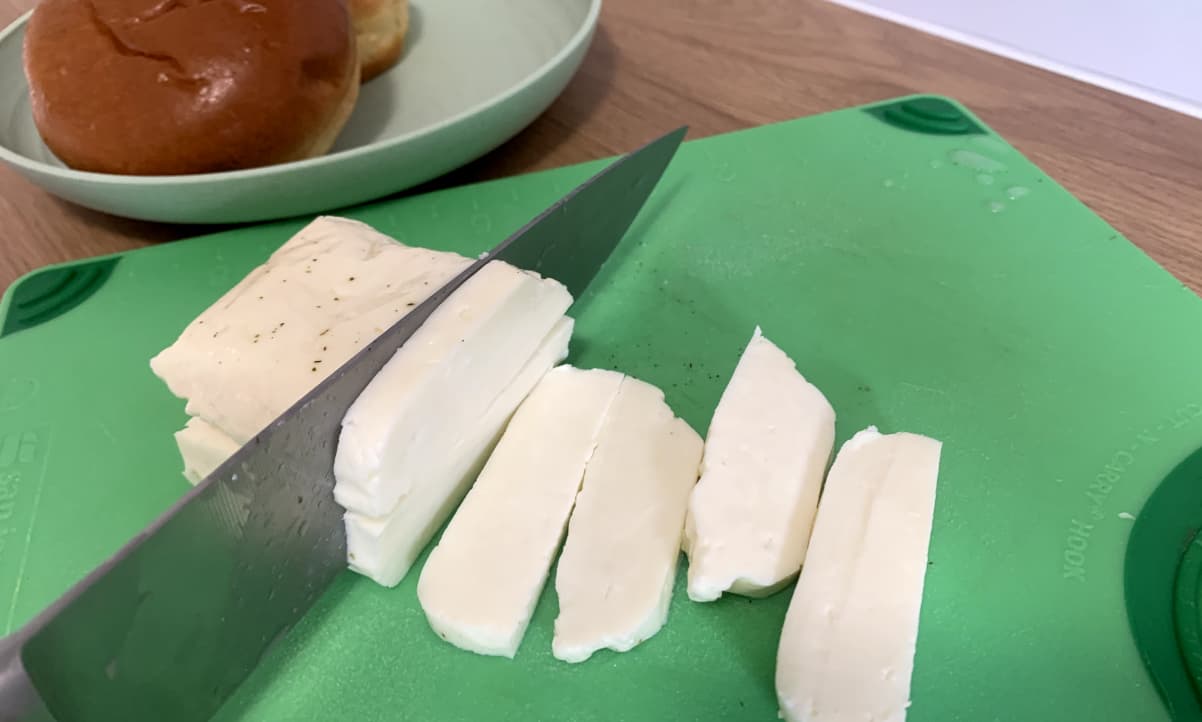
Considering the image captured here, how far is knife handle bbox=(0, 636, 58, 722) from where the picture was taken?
637 millimetres

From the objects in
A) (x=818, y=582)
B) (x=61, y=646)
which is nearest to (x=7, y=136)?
(x=61, y=646)

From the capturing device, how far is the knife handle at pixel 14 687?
25.1 inches

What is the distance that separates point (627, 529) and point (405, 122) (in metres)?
1.06

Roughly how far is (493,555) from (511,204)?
0.75 m

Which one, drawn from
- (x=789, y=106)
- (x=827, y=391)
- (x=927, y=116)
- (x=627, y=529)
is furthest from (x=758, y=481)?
(x=789, y=106)

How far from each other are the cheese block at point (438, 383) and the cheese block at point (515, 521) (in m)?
0.06

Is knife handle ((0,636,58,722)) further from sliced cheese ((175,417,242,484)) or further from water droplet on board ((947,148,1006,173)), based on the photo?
water droplet on board ((947,148,1006,173))

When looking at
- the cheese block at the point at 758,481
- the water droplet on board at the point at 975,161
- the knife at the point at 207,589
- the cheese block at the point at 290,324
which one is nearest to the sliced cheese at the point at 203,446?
the cheese block at the point at 290,324

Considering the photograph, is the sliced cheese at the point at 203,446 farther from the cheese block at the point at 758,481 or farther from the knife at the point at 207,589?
the cheese block at the point at 758,481

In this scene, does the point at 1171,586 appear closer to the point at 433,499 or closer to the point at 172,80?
the point at 433,499

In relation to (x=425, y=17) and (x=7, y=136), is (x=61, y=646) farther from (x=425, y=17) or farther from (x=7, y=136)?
(x=425, y=17)

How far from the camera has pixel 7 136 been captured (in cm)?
159

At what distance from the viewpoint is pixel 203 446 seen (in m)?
1.07

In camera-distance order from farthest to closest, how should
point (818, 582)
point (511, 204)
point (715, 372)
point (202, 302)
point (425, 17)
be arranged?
point (425, 17) < point (511, 204) < point (202, 302) < point (715, 372) < point (818, 582)
